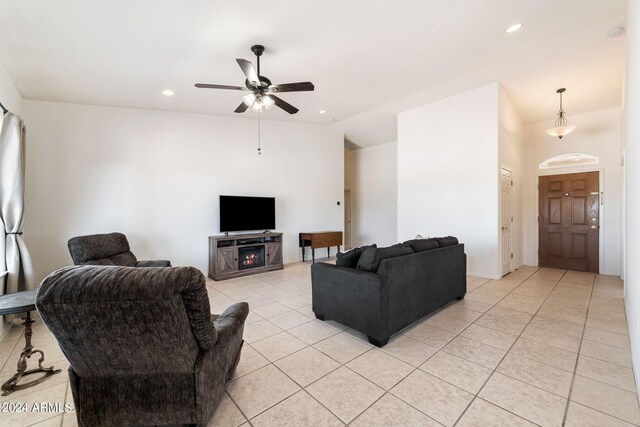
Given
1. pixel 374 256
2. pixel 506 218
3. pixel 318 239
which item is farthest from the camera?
pixel 318 239

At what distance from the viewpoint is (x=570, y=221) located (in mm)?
5523

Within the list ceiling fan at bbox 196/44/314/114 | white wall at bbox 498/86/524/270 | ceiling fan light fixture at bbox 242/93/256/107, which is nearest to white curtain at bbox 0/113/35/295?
ceiling fan at bbox 196/44/314/114

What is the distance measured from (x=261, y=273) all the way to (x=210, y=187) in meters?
1.95

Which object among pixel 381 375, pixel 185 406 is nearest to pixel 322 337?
pixel 381 375

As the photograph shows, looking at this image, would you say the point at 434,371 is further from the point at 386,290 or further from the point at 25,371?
the point at 25,371

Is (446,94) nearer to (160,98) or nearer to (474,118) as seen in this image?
(474,118)

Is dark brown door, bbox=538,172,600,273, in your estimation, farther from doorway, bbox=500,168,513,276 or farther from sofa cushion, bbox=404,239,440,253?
sofa cushion, bbox=404,239,440,253

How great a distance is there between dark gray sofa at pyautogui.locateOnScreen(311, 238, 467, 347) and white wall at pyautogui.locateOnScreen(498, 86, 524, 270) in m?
2.71

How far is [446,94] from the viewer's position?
4.83 meters

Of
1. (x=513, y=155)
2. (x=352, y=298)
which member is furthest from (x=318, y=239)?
(x=513, y=155)

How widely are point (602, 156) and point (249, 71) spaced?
649 cm

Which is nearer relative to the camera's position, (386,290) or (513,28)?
(386,290)

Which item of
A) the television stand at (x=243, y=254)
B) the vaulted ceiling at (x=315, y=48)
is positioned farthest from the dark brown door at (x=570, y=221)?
the television stand at (x=243, y=254)

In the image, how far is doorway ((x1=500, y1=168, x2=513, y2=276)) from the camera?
473 cm
